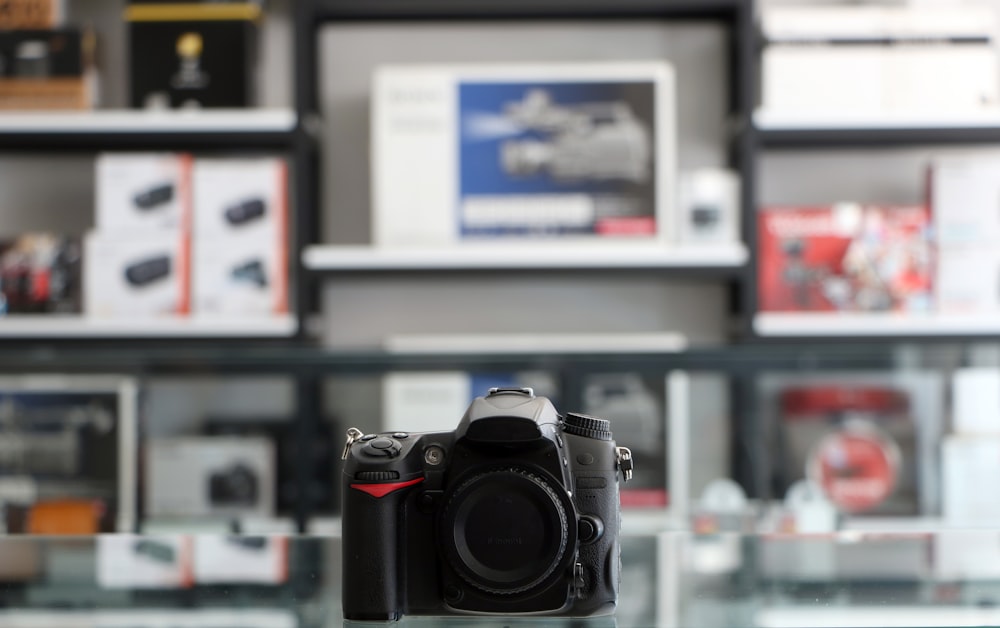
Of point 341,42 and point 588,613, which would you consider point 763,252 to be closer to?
point 341,42

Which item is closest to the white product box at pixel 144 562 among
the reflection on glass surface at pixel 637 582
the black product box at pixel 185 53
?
the reflection on glass surface at pixel 637 582

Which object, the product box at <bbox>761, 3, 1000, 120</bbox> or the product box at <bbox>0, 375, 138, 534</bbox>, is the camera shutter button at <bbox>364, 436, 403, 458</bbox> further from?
the product box at <bbox>761, 3, 1000, 120</bbox>

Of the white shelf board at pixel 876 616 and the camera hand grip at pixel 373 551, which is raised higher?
the camera hand grip at pixel 373 551

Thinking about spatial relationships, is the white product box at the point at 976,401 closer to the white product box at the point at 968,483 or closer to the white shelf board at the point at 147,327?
the white product box at the point at 968,483

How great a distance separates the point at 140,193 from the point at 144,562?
4.17ft

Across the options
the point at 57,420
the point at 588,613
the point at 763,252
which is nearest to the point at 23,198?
the point at 57,420

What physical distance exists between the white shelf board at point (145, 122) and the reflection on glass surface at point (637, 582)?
Answer: 47.2 inches

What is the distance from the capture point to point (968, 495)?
1.32 metres

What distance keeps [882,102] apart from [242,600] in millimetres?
1670

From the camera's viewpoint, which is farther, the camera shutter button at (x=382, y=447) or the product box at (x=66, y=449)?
the product box at (x=66, y=449)

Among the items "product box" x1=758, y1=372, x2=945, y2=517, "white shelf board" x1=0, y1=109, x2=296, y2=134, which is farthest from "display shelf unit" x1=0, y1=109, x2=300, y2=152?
"product box" x1=758, y1=372, x2=945, y2=517

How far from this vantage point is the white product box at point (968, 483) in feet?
4.25

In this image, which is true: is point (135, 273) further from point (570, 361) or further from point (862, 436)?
point (862, 436)

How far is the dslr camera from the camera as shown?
0.58 m
